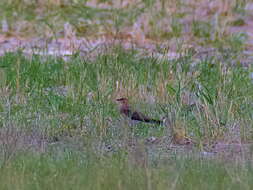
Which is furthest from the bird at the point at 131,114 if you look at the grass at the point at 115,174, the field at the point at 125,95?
the grass at the point at 115,174

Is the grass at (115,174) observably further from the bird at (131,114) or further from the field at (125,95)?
the bird at (131,114)

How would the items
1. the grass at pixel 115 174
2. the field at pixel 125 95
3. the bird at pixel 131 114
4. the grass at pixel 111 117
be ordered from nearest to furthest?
1. the grass at pixel 115 174
2. the grass at pixel 111 117
3. the field at pixel 125 95
4. the bird at pixel 131 114

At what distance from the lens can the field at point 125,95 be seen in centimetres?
590

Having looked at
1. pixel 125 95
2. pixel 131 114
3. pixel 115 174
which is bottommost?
pixel 125 95

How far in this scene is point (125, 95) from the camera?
840 centimetres

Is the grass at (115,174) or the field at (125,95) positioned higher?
the grass at (115,174)

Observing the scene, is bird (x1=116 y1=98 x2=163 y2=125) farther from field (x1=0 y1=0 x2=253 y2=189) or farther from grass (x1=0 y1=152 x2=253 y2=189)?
grass (x1=0 y1=152 x2=253 y2=189)

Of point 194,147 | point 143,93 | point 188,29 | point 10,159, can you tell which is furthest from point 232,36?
point 10,159

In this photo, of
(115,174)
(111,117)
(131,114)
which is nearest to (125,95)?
(111,117)

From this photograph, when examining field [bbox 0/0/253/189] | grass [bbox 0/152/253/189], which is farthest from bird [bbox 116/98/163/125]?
grass [bbox 0/152/253/189]

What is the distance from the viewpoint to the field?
5.90 m

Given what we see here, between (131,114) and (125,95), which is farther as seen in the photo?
(125,95)

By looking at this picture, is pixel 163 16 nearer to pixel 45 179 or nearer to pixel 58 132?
pixel 58 132

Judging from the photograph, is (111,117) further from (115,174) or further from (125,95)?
(115,174)
